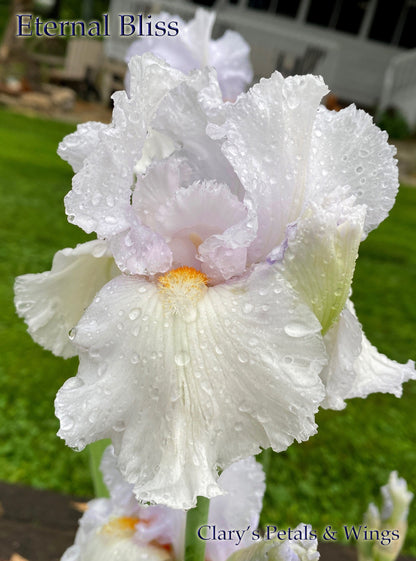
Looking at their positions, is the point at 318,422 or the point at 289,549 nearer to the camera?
the point at 289,549

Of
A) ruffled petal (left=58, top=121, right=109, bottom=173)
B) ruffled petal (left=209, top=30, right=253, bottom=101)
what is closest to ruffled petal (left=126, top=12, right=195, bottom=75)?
ruffled petal (left=209, top=30, right=253, bottom=101)

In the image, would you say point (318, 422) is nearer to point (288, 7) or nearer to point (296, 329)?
point (296, 329)

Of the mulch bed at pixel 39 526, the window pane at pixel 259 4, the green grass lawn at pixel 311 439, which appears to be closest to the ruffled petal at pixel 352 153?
the mulch bed at pixel 39 526

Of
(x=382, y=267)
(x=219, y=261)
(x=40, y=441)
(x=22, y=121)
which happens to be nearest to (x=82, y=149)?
(x=219, y=261)

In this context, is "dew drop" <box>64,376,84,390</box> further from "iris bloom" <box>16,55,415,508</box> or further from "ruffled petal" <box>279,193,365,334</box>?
"ruffled petal" <box>279,193,365,334</box>

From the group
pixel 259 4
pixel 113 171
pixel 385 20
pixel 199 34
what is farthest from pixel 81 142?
pixel 385 20

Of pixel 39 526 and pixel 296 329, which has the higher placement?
pixel 296 329
